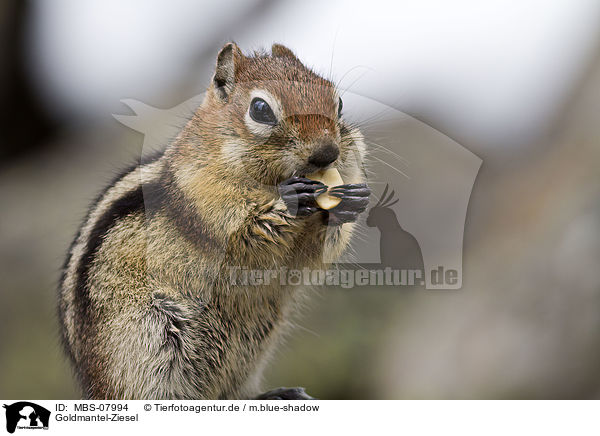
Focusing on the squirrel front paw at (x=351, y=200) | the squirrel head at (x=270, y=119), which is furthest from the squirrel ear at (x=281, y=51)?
the squirrel front paw at (x=351, y=200)

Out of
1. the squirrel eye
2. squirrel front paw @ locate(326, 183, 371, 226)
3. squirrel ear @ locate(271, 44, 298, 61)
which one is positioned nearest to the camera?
squirrel front paw @ locate(326, 183, 371, 226)

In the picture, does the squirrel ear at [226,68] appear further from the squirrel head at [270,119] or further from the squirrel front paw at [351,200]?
the squirrel front paw at [351,200]

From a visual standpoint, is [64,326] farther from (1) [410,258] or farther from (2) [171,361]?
(1) [410,258]

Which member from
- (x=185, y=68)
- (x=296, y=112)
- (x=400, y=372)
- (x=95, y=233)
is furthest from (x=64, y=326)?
(x=400, y=372)

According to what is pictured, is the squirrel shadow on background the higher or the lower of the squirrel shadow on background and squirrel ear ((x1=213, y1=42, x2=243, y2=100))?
the lower

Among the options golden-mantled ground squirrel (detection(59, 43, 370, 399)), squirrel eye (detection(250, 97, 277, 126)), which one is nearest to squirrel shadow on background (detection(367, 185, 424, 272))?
golden-mantled ground squirrel (detection(59, 43, 370, 399))

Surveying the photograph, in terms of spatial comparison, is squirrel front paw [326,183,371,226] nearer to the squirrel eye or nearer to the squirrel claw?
the squirrel eye
